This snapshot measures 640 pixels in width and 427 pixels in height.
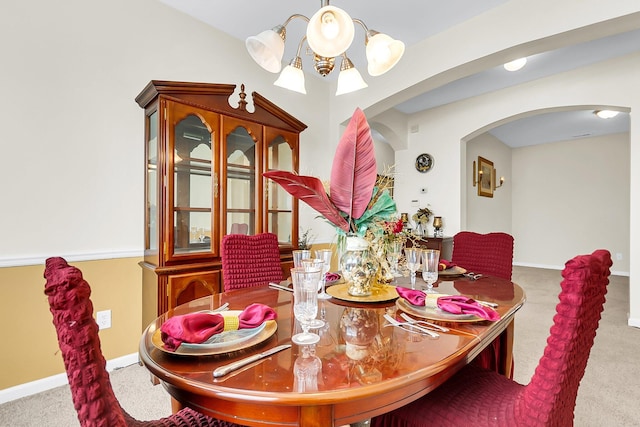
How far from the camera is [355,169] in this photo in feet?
4.24

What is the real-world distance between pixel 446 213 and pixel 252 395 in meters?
4.20

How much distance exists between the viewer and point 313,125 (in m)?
3.60

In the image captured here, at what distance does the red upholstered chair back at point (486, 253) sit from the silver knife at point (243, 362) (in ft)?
5.59

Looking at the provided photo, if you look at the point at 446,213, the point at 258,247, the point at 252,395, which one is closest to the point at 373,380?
the point at 252,395

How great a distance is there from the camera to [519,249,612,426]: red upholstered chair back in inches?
28.0

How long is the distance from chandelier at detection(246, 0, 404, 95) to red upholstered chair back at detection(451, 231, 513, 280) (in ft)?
4.16

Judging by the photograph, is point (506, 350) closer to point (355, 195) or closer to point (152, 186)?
point (355, 195)

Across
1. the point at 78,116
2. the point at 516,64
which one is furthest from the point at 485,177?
the point at 78,116

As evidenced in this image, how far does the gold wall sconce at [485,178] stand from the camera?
5.30m

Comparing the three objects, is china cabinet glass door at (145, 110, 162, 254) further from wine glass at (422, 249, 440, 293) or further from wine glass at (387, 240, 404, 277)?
wine glass at (422, 249, 440, 293)

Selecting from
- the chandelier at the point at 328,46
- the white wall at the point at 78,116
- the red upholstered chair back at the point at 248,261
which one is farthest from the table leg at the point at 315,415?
the white wall at the point at 78,116

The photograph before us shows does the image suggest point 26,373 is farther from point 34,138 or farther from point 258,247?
point 258,247

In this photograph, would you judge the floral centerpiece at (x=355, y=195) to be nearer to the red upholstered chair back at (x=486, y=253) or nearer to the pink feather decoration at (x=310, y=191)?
the pink feather decoration at (x=310, y=191)

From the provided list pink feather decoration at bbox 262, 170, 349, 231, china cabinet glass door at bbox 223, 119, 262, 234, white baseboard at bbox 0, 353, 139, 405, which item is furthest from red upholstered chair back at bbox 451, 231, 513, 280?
white baseboard at bbox 0, 353, 139, 405
